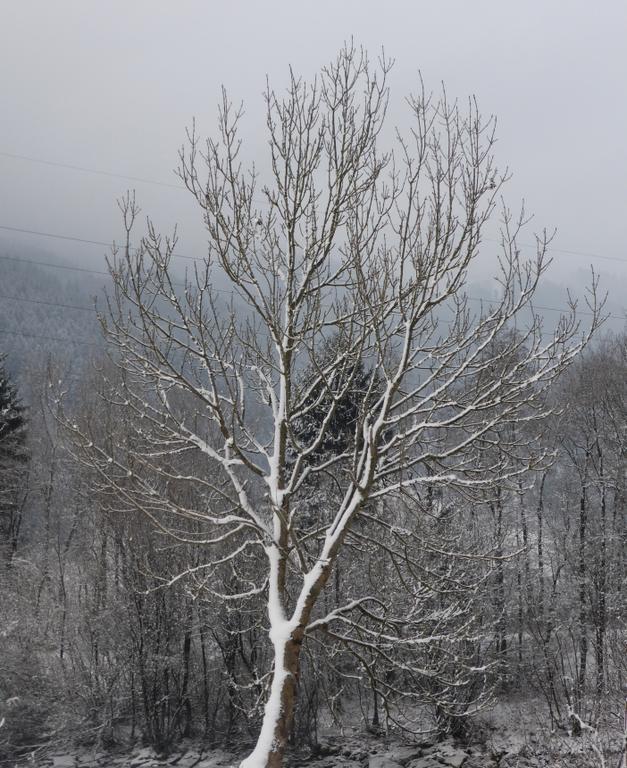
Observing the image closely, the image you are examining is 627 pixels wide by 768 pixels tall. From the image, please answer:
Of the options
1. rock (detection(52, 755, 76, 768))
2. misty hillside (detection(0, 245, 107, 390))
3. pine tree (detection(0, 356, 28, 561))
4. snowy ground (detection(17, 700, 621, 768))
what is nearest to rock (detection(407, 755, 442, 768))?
snowy ground (detection(17, 700, 621, 768))

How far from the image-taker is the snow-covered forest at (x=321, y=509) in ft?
18.1

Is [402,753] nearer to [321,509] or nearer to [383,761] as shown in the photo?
[383,761]

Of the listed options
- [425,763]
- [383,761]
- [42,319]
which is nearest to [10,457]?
[383,761]

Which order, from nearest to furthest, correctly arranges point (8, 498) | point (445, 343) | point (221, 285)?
point (445, 343) < point (221, 285) < point (8, 498)

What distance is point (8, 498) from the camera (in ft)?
92.2

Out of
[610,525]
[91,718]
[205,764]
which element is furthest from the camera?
[610,525]

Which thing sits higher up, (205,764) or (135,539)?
(135,539)

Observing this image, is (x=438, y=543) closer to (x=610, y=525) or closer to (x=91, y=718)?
(x=91, y=718)

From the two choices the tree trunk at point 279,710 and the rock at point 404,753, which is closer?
the tree trunk at point 279,710

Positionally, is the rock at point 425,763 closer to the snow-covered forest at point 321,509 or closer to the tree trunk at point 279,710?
the snow-covered forest at point 321,509

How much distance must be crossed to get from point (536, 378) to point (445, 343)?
3.50ft

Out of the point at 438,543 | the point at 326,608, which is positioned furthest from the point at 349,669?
the point at 438,543

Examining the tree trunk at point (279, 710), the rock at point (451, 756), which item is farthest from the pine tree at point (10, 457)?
the tree trunk at point (279, 710)

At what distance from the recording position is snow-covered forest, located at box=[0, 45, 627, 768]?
5.52 m
